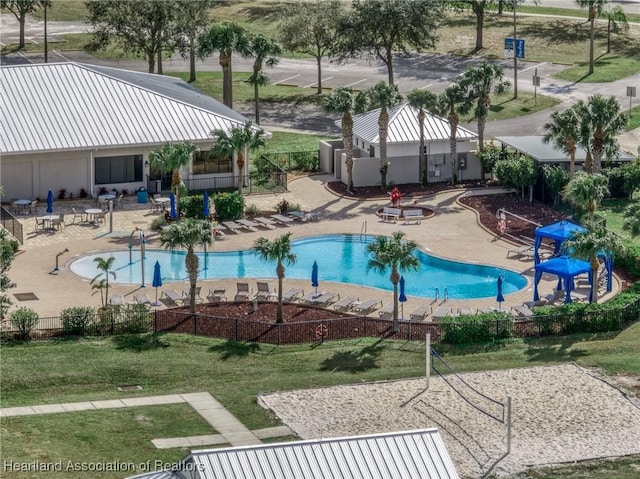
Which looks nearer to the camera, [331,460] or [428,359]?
[331,460]

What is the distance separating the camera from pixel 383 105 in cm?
7638

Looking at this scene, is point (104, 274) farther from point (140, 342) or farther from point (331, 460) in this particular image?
point (331, 460)

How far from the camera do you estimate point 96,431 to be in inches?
1759

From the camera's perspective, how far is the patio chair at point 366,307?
58.8 meters

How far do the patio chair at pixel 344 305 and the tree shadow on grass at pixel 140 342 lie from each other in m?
8.05

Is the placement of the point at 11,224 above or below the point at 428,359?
above

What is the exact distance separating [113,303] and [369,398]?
45.0 feet

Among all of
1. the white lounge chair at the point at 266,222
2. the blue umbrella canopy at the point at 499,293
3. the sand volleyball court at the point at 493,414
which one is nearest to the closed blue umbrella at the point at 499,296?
the blue umbrella canopy at the point at 499,293

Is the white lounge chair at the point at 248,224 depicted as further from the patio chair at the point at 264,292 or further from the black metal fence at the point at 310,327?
the black metal fence at the point at 310,327

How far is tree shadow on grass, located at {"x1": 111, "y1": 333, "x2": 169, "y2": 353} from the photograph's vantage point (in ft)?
174

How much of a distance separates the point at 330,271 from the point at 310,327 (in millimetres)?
9661

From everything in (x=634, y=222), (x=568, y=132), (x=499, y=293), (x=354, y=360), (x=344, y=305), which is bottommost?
(x=354, y=360)

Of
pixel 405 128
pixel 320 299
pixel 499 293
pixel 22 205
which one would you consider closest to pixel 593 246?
pixel 499 293

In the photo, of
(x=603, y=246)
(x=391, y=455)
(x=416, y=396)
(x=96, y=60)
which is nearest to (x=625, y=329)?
(x=603, y=246)
